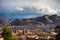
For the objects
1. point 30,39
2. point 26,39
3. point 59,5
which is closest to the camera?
point 30,39

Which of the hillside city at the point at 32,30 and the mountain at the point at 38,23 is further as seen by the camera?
the mountain at the point at 38,23

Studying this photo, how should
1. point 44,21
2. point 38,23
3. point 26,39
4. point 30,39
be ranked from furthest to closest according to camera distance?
point 44,21 → point 38,23 → point 26,39 → point 30,39

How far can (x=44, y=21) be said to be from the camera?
2638 centimetres

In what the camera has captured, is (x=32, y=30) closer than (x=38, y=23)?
Yes

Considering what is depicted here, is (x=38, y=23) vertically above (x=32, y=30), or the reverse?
(x=38, y=23)

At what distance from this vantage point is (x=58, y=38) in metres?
5.31

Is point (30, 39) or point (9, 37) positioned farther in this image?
point (30, 39)

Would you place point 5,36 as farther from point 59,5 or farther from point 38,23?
point 38,23

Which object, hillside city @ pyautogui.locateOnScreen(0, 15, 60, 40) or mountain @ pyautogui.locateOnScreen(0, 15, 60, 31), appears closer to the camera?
hillside city @ pyautogui.locateOnScreen(0, 15, 60, 40)

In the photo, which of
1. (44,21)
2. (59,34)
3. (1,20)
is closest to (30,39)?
(1,20)

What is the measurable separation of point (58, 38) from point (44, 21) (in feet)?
69.2

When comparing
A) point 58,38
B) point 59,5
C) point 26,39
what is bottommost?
point 26,39

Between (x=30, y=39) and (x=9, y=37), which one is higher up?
(x=9, y=37)

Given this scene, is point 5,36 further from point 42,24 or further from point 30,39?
point 42,24
